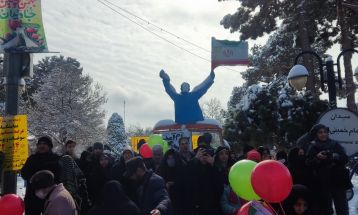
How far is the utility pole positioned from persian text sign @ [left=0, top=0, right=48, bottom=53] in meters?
0.19

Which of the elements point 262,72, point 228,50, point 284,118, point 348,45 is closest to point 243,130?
point 284,118

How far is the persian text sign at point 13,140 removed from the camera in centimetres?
679

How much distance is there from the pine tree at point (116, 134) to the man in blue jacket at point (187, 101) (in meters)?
30.0

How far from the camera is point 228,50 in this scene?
45.4ft

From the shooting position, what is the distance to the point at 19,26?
6.87 m

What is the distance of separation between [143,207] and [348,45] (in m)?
15.4

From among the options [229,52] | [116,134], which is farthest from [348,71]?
[116,134]

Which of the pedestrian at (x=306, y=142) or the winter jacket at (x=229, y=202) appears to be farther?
the pedestrian at (x=306, y=142)

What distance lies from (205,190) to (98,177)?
2.49 m

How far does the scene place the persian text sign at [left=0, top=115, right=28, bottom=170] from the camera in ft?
22.3

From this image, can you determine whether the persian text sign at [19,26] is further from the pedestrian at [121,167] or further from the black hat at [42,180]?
the black hat at [42,180]

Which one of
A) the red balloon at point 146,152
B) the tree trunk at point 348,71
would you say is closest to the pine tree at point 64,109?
the tree trunk at point 348,71

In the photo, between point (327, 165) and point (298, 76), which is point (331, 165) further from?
point (298, 76)

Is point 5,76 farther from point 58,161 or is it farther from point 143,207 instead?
point 143,207
